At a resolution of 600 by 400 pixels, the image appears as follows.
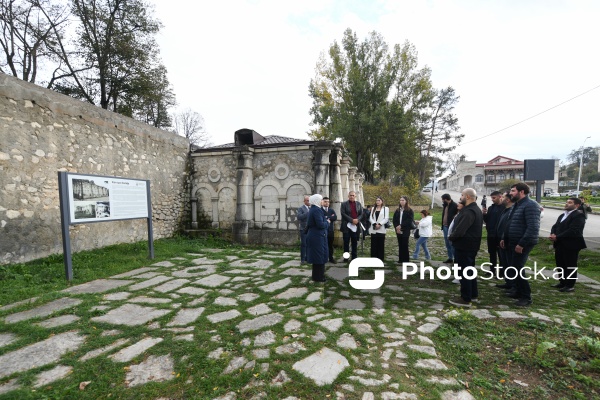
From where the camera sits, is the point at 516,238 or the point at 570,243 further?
the point at 570,243

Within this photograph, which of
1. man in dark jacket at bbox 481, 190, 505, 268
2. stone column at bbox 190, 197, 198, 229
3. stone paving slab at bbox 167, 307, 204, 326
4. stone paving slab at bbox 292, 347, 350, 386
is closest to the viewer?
stone paving slab at bbox 292, 347, 350, 386

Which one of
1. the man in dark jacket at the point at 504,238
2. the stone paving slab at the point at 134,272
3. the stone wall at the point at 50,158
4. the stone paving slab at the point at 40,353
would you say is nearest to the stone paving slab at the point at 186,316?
the stone paving slab at the point at 40,353

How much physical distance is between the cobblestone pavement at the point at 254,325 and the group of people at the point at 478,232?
2.05ft

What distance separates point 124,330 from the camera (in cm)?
326

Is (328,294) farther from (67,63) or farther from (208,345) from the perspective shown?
(67,63)

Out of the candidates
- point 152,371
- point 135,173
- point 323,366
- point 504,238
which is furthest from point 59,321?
point 504,238

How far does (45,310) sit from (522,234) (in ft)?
23.9

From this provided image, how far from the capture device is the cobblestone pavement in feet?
8.07

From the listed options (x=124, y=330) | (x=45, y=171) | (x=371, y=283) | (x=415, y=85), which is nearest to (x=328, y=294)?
(x=371, y=283)

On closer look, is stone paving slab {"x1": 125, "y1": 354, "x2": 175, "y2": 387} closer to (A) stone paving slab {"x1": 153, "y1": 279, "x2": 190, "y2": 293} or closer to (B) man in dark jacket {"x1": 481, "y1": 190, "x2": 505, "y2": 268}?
(A) stone paving slab {"x1": 153, "y1": 279, "x2": 190, "y2": 293}

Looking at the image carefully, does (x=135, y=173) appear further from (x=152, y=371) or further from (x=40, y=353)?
(x=152, y=371)

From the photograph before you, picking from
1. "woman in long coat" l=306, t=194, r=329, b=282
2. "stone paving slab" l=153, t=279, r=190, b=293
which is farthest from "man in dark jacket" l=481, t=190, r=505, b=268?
"stone paving slab" l=153, t=279, r=190, b=293

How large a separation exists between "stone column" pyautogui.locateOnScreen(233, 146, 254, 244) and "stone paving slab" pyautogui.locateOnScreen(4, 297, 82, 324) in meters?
5.47

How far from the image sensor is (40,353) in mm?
2775
